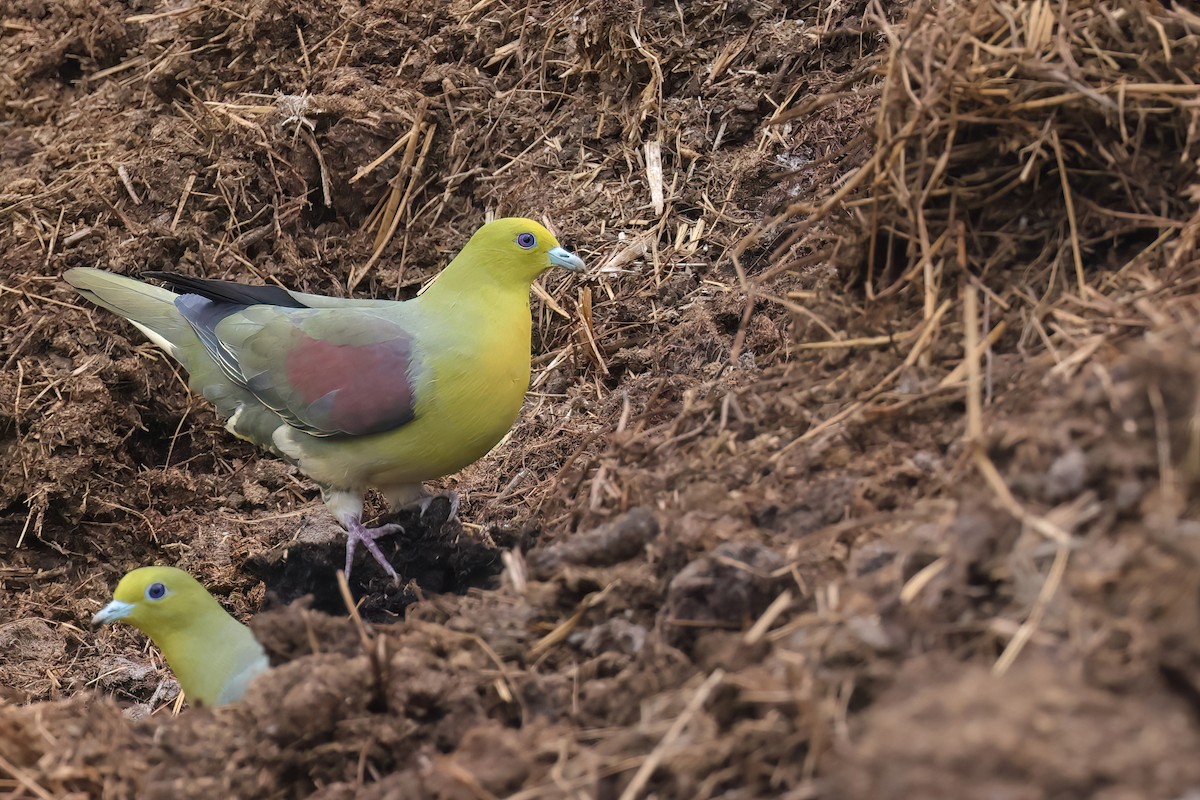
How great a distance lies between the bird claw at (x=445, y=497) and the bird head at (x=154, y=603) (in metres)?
0.93

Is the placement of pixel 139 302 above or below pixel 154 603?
above

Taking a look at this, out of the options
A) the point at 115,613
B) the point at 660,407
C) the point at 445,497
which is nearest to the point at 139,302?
the point at 445,497

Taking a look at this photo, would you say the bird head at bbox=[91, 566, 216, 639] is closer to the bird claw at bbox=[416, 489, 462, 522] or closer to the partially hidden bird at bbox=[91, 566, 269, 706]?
the partially hidden bird at bbox=[91, 566, 269, 706]

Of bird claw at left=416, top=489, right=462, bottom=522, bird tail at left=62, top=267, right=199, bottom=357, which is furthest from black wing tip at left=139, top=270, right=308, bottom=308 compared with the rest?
bird claw at left=416, top=489, right=462, bottom=522

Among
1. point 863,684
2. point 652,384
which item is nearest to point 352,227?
point 652,384

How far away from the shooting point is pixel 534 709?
2.50 meters

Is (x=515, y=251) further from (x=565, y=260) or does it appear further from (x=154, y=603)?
(x=154, y=603)

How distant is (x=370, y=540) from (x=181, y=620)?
2.31 feet

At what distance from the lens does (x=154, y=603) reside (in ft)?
11.2

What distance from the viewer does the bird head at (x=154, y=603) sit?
135 inches

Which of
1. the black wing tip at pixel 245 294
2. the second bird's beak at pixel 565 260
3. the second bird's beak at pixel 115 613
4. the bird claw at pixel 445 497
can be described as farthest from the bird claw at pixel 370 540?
the second bird's beak at pixel 565 260

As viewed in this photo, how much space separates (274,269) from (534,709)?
3.45 m

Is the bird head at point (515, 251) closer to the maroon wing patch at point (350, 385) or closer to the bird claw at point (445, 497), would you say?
the maroon wing patch at point (350, 385)

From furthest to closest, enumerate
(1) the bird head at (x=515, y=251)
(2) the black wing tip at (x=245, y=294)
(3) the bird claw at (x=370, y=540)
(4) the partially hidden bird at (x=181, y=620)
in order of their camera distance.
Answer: (2) the black wing tip at (x=245, y=294) → (1) the bird head at (x=515, y=251) → (3) the bird claw at (x=370, y=540) → (4) the partially hidden bird at (x=181, y=620)
